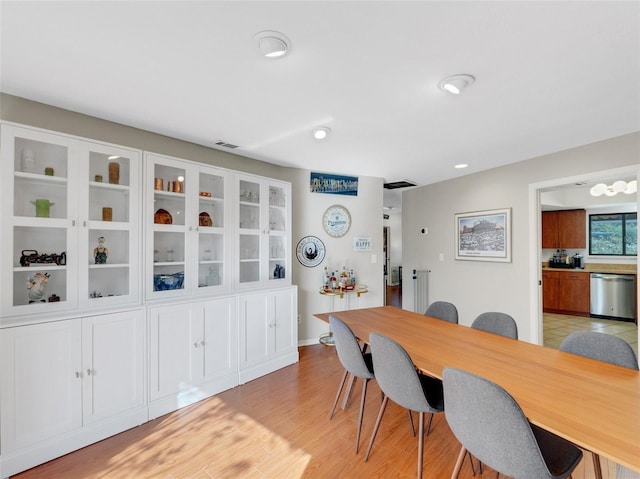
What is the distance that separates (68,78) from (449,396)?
2779mm

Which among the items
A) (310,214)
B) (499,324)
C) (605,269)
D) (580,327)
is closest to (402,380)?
(499,324)

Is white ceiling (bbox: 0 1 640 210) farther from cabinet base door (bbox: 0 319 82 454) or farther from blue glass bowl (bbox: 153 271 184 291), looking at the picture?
cabinet base door (bbox: 0 319 82 454)

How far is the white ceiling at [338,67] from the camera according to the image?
4.47 ft

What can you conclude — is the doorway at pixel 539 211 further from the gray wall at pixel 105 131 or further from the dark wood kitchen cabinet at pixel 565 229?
the gray wall at pixel 105 131

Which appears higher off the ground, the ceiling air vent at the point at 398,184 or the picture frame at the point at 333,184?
the ceiling air vent at the point at 398,184

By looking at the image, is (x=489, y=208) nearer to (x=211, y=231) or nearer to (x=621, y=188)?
(x=621, y=188)

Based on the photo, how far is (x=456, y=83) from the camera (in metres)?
1.88

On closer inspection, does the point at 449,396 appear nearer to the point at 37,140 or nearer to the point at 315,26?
the point at 315,26

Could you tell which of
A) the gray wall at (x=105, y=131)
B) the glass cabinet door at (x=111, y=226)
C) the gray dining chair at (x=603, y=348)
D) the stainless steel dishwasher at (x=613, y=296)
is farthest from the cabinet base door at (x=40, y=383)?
the stainless steel dishwasher at (x=613, y=296)

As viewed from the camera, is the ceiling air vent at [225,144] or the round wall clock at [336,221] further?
the round wall clock at [336,221]

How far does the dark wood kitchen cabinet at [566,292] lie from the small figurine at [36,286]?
7619 mm

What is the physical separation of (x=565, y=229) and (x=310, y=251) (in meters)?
5.51

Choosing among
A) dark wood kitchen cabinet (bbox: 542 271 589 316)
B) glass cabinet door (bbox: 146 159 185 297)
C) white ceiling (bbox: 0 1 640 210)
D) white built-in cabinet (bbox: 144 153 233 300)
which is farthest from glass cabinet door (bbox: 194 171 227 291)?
dark wood kitchen cabinet (bbox: 542 271 589 316)

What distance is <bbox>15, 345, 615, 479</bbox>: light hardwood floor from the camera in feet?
6.16
